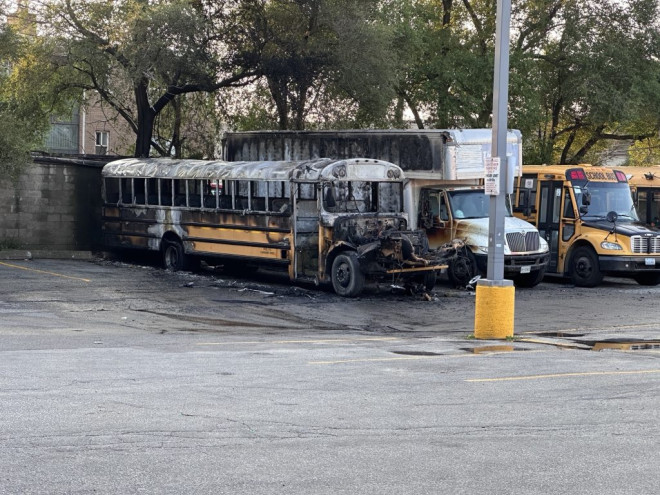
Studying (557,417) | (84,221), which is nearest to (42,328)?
(557,417)

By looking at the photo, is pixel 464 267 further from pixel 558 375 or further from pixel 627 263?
pixel 558 375

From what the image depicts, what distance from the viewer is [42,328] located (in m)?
16.4

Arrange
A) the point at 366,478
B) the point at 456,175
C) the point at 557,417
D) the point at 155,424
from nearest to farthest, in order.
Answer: the point at 366,478
the point at 155,424
the point at 557,417
the point at 456,175

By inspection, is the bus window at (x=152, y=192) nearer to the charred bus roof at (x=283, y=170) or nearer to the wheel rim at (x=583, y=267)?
the charred bus roof at (x=283, y=170)

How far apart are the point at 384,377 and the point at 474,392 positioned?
128cm

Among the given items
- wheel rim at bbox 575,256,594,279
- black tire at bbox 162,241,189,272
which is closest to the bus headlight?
wheel rim at bbox 575,256,594,279

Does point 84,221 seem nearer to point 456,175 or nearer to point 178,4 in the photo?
point 178,4

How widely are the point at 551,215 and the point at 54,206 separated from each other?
44.3ft

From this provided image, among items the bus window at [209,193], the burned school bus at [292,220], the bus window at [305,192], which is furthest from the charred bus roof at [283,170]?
the bus window at [305,192]

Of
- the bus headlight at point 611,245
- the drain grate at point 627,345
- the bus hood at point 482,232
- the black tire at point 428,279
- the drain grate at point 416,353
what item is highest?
the bus hood at point 482,232

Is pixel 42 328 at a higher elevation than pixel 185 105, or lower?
lower

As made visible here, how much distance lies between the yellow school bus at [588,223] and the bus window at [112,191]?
404 inches

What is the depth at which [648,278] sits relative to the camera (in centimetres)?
2602

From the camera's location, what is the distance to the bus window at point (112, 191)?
28.6m
